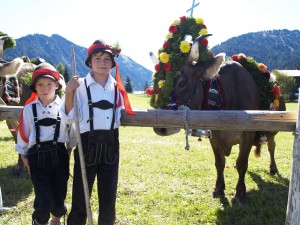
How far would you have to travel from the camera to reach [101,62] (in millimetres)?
2941

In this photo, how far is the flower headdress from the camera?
16.3 ft

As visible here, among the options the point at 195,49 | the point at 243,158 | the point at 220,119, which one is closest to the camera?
the point at 220,119

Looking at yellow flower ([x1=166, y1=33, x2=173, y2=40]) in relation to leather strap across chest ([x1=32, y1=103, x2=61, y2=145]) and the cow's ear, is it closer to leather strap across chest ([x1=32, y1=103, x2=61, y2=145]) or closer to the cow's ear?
the cow's ear

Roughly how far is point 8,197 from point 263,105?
4.74 m

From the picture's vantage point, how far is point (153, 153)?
8.34 metres

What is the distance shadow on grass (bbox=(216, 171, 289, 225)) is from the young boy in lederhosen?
241 cm

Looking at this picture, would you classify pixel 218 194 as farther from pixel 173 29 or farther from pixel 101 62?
pixel 101 62

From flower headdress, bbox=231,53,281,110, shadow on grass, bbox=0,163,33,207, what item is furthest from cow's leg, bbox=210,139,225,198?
shadow on grass, bbox=0,163,33,207

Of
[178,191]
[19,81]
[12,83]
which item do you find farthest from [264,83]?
[19,81]

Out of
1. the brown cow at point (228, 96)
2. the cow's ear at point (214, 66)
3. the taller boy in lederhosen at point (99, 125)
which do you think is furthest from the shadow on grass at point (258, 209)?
the cow's ear at point (214, 66)

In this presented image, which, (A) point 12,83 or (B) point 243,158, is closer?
(B) point 243,158

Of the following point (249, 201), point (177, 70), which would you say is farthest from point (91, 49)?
point (249, 201)

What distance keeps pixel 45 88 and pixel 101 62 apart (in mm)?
726

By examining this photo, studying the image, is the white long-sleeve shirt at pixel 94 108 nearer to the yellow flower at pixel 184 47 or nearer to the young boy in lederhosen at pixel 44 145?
the young boy in lederhosen at pixel 44 145
